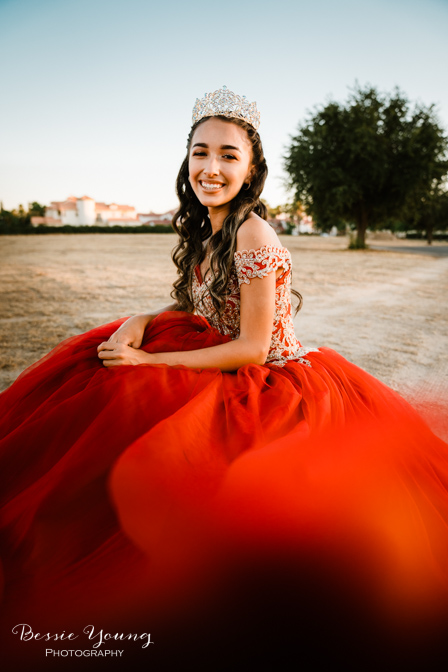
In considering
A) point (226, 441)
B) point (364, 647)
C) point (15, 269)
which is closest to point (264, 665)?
point (364, 647)

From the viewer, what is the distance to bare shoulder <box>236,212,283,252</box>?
5.70 ft

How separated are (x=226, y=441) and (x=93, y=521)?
17.5 inches

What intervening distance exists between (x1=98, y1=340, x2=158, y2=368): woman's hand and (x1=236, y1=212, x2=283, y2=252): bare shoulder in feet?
1.99

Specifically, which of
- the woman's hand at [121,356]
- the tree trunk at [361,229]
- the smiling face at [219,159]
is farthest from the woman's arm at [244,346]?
the tree trunk at [361,229]

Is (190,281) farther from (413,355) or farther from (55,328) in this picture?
(55,328)

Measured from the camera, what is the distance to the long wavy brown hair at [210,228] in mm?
1856

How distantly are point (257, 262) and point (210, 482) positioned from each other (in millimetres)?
909

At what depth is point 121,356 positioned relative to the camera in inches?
62.3

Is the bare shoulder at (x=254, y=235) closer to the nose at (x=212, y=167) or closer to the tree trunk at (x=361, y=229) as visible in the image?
the nose at (x=212, y=167)

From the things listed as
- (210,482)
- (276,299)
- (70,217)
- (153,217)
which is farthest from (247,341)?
(153,217)

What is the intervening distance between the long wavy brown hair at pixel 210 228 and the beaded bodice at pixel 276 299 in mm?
54

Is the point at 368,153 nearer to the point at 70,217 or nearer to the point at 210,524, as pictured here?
the point at 210,524

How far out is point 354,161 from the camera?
25.0m

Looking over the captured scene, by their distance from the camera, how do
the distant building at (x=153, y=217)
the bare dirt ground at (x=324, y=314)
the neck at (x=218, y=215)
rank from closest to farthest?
the neck at (x=218, y=215), the bare dirt ground at (x=324, y=314), the distant building at (x=153, y=217)
